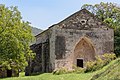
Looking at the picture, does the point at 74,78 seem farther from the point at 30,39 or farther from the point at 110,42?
the point at 110,42

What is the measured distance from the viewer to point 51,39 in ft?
101

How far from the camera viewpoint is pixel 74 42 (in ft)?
102

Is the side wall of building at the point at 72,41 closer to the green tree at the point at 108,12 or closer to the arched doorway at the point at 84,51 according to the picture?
the arched doorway at the point at 84,51

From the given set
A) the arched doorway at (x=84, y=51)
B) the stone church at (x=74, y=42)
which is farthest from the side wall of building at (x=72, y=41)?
the arched doorway at (x=84, y=51)

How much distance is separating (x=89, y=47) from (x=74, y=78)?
1396 cm

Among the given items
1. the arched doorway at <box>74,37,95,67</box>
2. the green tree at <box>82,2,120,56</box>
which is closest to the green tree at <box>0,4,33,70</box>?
the arched doorway at <box>74,37,95,67</box>

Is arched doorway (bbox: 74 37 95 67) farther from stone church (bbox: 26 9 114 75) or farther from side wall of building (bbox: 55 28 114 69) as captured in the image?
side wall of building (bbox: 55 28 114 69)

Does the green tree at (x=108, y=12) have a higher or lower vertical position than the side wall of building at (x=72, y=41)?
higher

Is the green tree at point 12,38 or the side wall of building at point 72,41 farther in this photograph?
the side wall of building at point 72,41

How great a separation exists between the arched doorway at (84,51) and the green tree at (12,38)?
6.69 m

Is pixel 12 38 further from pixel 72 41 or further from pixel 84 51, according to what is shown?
pixel 84 51

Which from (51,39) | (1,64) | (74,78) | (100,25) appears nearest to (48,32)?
(51,39)

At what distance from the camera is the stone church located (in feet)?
99.2

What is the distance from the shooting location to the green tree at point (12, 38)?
2522 cm
